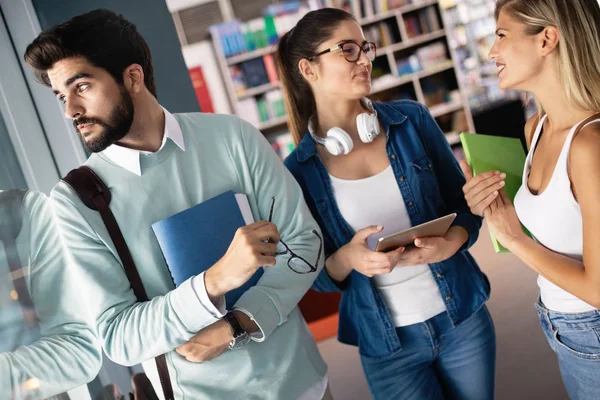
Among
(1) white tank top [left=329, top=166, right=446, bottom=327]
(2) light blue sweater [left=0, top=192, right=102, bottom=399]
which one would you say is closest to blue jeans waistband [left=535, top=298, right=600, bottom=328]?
(1) white tank top [left=329, top=166, right=446, bottom=327]

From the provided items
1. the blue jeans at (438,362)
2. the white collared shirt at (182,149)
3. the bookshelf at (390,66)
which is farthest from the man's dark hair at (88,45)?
the bookshelf at (390,66)

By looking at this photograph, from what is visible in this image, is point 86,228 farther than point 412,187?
No

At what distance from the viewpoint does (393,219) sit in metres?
1.82

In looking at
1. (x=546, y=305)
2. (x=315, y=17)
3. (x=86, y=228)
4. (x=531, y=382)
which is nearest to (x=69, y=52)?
(x=86, y=228)

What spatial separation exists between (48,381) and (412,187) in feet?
3.85

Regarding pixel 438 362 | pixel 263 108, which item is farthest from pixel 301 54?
pixel 263 108

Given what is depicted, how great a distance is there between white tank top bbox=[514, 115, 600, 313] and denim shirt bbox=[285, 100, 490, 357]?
0.26 meters

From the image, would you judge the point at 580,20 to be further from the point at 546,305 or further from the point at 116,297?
the point at 116,297

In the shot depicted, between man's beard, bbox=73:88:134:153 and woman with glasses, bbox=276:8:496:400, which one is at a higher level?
man's beard, bbox=73:88:134:153

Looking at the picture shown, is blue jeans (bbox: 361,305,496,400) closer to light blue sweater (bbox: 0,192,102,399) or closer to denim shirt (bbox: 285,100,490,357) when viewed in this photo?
denim shirt (bbox: 285,100,490,357)

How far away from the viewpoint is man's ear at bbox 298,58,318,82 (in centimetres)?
187

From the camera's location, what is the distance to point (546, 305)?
1630mm

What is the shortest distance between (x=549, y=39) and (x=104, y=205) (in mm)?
1247

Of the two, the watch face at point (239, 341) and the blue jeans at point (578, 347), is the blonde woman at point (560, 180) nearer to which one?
the blue jeans at point (578, 347)
